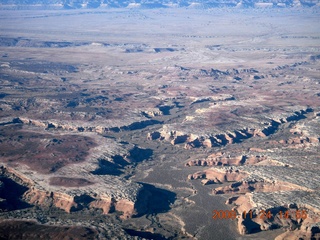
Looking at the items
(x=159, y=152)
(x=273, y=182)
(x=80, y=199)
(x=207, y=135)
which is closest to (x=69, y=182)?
(x=80, y=199)

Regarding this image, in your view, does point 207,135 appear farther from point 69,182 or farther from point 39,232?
point 39,232

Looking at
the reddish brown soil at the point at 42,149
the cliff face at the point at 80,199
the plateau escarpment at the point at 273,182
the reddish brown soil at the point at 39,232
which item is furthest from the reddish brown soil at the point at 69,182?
the plateau escarpment at the point at 273,182

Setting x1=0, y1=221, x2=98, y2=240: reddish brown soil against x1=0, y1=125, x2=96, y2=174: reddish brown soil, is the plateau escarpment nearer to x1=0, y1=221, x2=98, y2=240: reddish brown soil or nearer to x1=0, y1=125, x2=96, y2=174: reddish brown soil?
x1=0, y1=221, x2=98, y2=240: reddish brown soil

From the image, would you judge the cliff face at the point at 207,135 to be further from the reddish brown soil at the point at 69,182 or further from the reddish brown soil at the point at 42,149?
the reddish brown soil at the point at 69,182

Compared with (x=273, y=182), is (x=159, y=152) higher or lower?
lower

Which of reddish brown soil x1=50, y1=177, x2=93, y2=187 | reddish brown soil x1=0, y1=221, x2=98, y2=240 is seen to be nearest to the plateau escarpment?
reddish brown soil x1=50, y1=177, x2=93, y2=187

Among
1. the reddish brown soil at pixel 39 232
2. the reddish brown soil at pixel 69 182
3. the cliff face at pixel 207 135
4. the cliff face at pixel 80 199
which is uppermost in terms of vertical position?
the reddish brown soil at pixel 39 232
